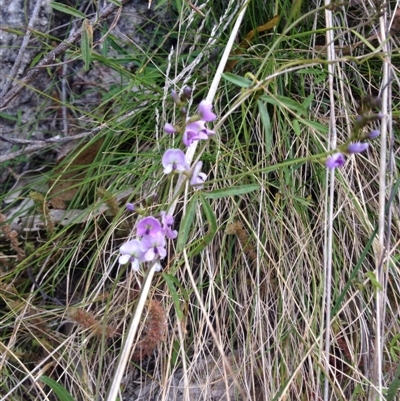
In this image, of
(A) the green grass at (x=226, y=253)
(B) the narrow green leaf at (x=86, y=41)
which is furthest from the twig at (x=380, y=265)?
(B) the narrow green leaf at (x=86, y=41)

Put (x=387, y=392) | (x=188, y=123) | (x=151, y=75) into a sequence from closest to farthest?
1. (x=188, y=123)
2. (x=387, y=392)
3. (x=151, y=75)

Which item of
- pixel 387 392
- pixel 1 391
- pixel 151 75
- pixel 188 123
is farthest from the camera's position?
pixel 151 75

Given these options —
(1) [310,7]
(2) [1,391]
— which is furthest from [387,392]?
(1) [310,7]

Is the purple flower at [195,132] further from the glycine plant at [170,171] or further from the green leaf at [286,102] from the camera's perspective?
the green leaf at [286,102]

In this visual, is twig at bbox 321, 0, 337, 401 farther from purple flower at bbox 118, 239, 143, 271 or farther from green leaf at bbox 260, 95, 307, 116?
purple flower at bbox 118, 239, 143, 271

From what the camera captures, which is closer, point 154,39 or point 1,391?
point 1,391

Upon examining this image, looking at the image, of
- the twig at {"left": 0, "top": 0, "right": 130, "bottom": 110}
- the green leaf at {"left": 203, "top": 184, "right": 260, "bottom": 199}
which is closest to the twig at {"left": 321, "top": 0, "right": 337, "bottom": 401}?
the green leaf at {"left": 203, "top": 184, "right": 260, "bottom": 199}

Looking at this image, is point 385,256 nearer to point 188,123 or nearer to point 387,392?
point 387,392
